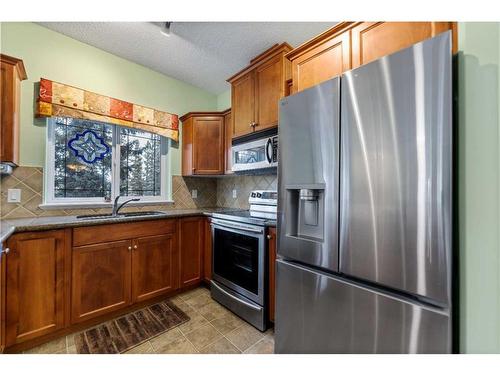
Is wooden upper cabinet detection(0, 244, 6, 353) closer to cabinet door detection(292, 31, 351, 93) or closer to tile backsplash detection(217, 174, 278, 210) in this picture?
tile backsplash detection(217, 174, 278, 210)

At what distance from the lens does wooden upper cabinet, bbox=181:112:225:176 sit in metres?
2.78

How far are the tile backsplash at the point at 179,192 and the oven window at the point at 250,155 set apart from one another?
440 mm

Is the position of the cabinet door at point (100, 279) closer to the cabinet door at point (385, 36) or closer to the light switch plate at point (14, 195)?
the light switch plate at point (14, 195)

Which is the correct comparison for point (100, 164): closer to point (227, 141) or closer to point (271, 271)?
point (227, 141)

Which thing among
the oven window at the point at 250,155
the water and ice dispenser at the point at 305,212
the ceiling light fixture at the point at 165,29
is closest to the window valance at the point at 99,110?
the ceiling light fixture at the point at 165,29

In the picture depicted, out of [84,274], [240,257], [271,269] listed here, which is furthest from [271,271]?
[84,274]

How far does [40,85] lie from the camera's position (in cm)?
195

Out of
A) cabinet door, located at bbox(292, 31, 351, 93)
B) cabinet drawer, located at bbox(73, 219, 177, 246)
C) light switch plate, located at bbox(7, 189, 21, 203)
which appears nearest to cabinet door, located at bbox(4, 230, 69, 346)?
cabinet drawer, located at bbox(73, 219, 177, 246)

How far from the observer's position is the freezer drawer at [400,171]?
2.62 ft

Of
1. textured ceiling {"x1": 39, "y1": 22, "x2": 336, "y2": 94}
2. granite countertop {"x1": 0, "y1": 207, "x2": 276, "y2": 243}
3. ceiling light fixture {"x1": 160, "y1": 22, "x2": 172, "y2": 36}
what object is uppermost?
textured ceiling {"x1": 39, "y1": 22, "x2": 336, "y2": 94}

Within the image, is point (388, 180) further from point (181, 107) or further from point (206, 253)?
point (181, 107)

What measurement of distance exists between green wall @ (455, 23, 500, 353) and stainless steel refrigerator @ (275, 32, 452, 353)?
0.09 metres
